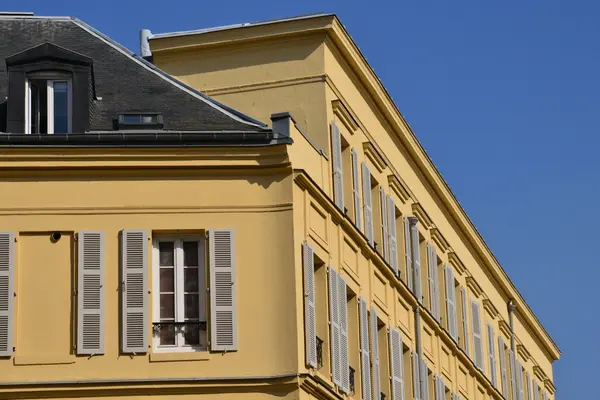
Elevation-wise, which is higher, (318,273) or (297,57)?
(297,57)

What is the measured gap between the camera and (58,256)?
1077 inches

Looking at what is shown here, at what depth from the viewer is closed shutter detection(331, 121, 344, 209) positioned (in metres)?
31.8

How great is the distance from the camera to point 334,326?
2939cm

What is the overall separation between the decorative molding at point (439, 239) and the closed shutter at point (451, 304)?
0.55 metres

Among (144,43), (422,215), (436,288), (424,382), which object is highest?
(144,43)

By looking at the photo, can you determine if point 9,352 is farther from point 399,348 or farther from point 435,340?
point 435,340

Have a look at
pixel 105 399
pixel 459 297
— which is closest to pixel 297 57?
pixel 105 399

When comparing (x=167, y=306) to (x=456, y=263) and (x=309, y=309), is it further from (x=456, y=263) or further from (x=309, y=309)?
(x=456, y=263)

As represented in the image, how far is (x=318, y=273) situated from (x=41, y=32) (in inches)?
291

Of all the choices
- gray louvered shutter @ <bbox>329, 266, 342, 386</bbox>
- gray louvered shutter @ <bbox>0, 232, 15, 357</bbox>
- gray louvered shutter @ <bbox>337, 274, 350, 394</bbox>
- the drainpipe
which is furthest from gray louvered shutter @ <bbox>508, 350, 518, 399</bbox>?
gray louvered shutter @ <bbox>0, 232, 15, 357</bbox>

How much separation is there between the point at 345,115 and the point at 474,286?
14279mm

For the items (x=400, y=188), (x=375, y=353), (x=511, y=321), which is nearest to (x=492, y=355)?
(x=511, y=321)

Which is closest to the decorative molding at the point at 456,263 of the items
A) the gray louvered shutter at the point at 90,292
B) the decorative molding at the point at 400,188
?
the decorative molding at the point at 400,188

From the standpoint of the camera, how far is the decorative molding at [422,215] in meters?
38.9
